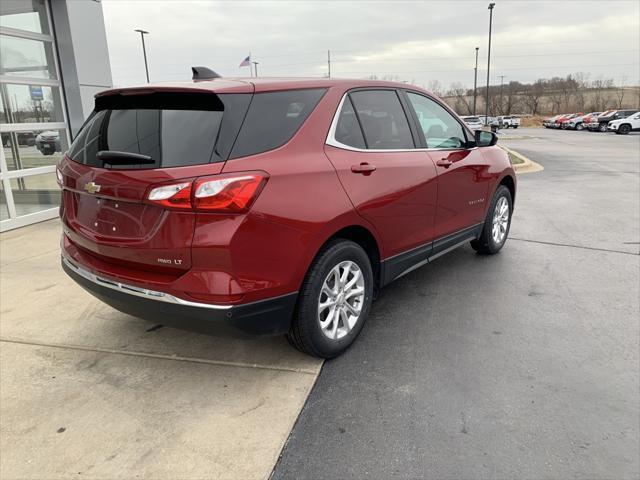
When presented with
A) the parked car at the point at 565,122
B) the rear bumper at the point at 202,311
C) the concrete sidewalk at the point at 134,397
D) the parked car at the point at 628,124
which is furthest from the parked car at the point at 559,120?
the rear bumper at the point at 202,311

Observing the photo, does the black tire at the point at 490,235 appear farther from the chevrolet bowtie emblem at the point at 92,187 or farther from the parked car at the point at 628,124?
the parked car at the point at 628,124

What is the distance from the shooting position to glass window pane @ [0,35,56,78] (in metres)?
7.13

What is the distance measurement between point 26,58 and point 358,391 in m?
7.45

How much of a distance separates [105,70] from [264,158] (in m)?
6.99

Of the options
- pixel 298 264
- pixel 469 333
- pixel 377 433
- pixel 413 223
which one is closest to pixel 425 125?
pixel 413 223

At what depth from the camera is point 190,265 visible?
2529 mm

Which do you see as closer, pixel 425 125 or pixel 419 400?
pixel 419 400

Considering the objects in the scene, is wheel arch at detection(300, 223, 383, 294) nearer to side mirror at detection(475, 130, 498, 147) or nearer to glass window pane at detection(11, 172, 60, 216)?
side mirror at detection(475, 130, 498, 147)

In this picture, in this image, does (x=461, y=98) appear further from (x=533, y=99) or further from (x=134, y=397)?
(x=134, y=397)

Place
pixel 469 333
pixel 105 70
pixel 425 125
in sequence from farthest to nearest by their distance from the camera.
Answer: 1. pixel 105 70
2. pixel 425 125
3. pixel 469 333

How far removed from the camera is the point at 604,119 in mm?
39312

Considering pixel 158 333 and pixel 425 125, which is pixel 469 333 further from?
pixel 158 333

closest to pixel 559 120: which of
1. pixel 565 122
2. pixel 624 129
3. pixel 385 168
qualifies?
pixel 565 122

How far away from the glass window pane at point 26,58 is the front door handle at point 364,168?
21.2 feet
